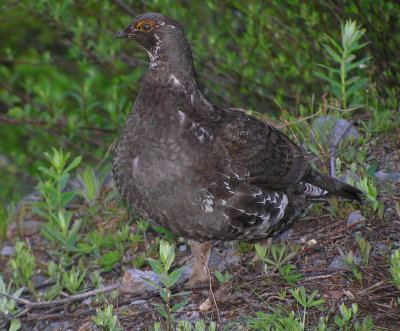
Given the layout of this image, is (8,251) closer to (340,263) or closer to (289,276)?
(289,276)

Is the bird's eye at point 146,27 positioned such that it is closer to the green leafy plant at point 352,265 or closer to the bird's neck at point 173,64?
the bird's neck at point 173,64

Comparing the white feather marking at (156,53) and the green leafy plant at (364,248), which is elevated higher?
the white feather marking at (156,53)

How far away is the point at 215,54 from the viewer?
684cm

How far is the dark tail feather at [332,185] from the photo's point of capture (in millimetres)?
4457

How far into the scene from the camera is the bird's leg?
4309mm

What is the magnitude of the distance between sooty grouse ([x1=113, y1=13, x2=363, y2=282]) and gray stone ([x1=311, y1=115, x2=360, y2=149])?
79cm

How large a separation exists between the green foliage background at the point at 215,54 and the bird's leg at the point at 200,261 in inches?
76.1

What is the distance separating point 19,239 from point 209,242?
94.6 inches

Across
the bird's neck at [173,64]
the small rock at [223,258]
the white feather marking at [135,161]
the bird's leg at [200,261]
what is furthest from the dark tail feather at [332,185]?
the white feather marking at [135,161]

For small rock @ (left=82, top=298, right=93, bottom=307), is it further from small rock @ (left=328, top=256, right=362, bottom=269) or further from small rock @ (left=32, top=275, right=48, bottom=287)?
small rock @ (left=328, top=256, right=362, bottom=269)

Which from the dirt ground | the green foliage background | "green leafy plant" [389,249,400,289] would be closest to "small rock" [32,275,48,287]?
the dirt ground

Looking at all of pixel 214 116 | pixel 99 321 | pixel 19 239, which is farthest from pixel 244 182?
pixel 19 239

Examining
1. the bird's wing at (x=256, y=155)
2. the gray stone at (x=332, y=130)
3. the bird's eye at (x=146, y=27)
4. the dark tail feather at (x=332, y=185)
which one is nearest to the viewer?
the bird's wing at (x=256, y=155)

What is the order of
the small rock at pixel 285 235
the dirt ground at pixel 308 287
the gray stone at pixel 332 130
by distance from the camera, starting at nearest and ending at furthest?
the dirt ground at pixel 308 287 < the small rock at pixel 285 235 < the gray stone at pixel 332 130
